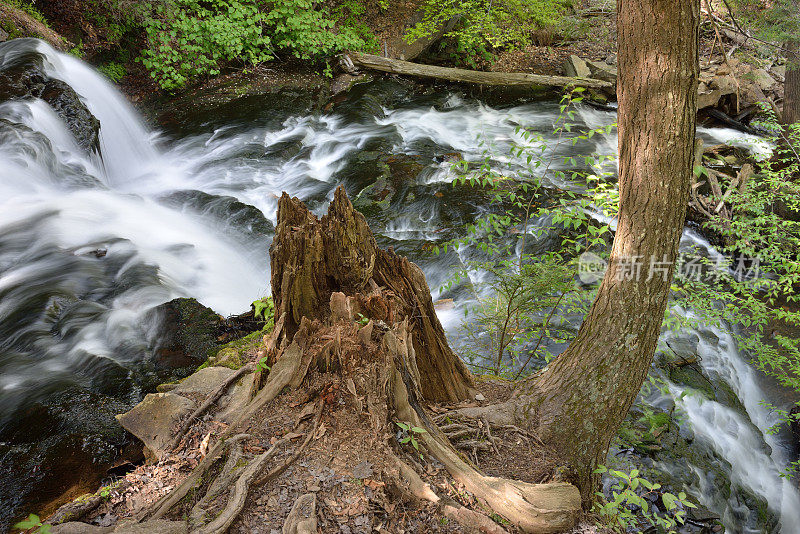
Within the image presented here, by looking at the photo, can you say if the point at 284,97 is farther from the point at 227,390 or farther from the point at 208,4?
the point at 227,390

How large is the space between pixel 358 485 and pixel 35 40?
10603 mm

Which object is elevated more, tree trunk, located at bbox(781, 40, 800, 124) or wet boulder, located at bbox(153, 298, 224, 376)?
tree trunk, located at bbox(781, 40, 800, 124)

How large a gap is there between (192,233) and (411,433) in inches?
240

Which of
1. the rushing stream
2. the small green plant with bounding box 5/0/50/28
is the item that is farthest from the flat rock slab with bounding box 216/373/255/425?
the small green plant with bounding box 5/0/50/28

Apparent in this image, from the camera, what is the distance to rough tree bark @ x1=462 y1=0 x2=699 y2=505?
2.40 metres

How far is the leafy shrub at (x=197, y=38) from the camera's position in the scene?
10.3 metres

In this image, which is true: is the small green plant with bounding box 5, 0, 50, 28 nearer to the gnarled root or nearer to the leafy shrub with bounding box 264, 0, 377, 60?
the leafy shrub with bounding box 264, 0, 377, 60

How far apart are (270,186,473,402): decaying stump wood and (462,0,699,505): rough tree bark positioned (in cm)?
76

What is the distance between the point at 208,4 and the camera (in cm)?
1173

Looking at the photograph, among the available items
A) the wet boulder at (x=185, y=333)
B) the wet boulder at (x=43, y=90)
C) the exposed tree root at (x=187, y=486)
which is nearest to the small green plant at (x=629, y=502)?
the exposed tree root at (x=187, y=486)

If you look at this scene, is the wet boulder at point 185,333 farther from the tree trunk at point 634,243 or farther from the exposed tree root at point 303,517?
the tree trunk at point 634,243

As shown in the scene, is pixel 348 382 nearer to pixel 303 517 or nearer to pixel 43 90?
pixel 303 517

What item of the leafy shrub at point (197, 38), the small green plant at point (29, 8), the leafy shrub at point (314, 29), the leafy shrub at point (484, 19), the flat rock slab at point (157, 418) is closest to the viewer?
the flat rock slab at point (157, 418)

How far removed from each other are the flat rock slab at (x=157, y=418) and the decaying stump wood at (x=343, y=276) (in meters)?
1.05
